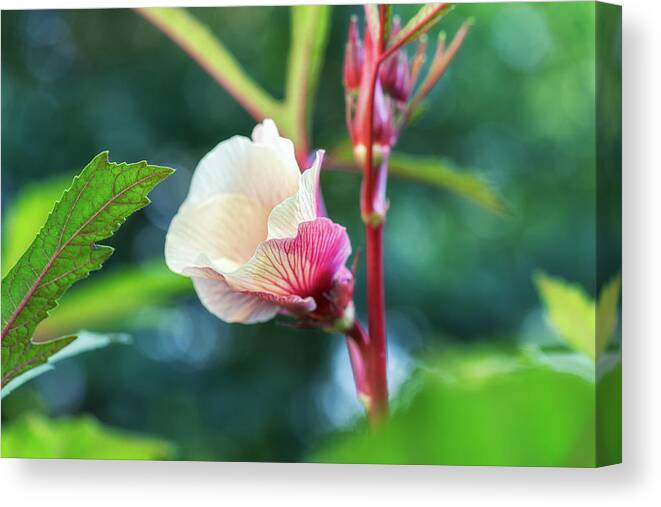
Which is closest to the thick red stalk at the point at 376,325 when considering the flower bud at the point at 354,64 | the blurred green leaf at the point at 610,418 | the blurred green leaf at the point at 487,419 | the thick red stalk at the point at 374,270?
the thick red stalk at the point at 374,270

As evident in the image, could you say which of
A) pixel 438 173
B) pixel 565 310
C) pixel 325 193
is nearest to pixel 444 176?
pixel 438 173

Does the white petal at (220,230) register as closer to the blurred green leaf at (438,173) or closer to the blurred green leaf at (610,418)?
the blurred green leaf at (438,173)

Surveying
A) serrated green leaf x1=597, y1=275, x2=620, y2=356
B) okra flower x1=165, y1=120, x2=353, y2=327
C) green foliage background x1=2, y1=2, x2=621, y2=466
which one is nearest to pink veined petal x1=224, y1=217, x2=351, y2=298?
okra flower x1=165, y1=120, x2=353, y2=327

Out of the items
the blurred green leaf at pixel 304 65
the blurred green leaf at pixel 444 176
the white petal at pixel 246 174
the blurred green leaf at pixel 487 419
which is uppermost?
the blurred green leaf at pixel 304 65

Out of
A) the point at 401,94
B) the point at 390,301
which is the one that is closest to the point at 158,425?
the point at 390,301

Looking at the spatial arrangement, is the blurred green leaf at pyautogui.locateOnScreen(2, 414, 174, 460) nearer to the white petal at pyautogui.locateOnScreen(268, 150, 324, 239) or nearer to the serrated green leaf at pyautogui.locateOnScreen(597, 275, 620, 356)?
the white petal at pyautogui.locateOnScreen(268, 150, 324, 239)

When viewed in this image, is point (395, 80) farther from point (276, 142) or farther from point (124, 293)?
point (124, 293)

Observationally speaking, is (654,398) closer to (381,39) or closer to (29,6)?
(381,39)
